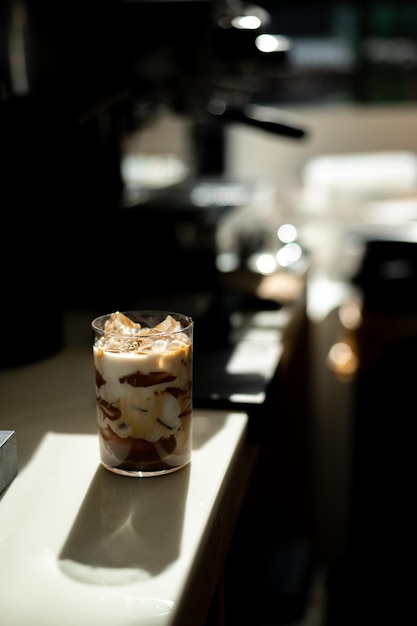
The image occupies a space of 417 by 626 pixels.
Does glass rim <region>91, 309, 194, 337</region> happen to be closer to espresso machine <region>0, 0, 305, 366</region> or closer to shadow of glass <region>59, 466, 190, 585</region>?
shadow of glass <region>59, 466, 190, 585</region>

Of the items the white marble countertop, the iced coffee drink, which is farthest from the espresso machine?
the iced coffee drink

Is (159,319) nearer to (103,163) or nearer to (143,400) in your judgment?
(143,400)

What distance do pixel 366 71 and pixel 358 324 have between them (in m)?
2.68

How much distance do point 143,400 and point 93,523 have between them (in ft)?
0.44

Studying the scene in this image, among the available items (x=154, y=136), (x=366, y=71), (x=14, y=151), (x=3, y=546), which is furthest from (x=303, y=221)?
(x=3, y=546)

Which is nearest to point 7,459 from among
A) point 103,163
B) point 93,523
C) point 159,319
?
point 93,523

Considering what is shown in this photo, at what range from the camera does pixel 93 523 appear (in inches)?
27.3

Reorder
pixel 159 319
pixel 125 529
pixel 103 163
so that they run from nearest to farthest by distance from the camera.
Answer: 1. pixel 125 529
2. pixel 159 319
3. pixel 103 163

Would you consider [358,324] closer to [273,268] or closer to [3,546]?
[273,268]

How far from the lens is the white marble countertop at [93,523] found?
0.58 metres

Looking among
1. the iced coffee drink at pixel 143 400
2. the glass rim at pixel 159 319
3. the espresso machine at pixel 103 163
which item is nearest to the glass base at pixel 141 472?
the iced coffee drink at pixel 143 400

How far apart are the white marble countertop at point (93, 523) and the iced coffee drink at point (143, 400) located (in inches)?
0.8

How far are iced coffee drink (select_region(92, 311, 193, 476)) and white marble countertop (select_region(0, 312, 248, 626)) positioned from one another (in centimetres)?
2

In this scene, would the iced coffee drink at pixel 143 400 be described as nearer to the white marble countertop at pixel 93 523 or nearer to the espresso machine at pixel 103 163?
the white marble countertop at pixel 93 523
